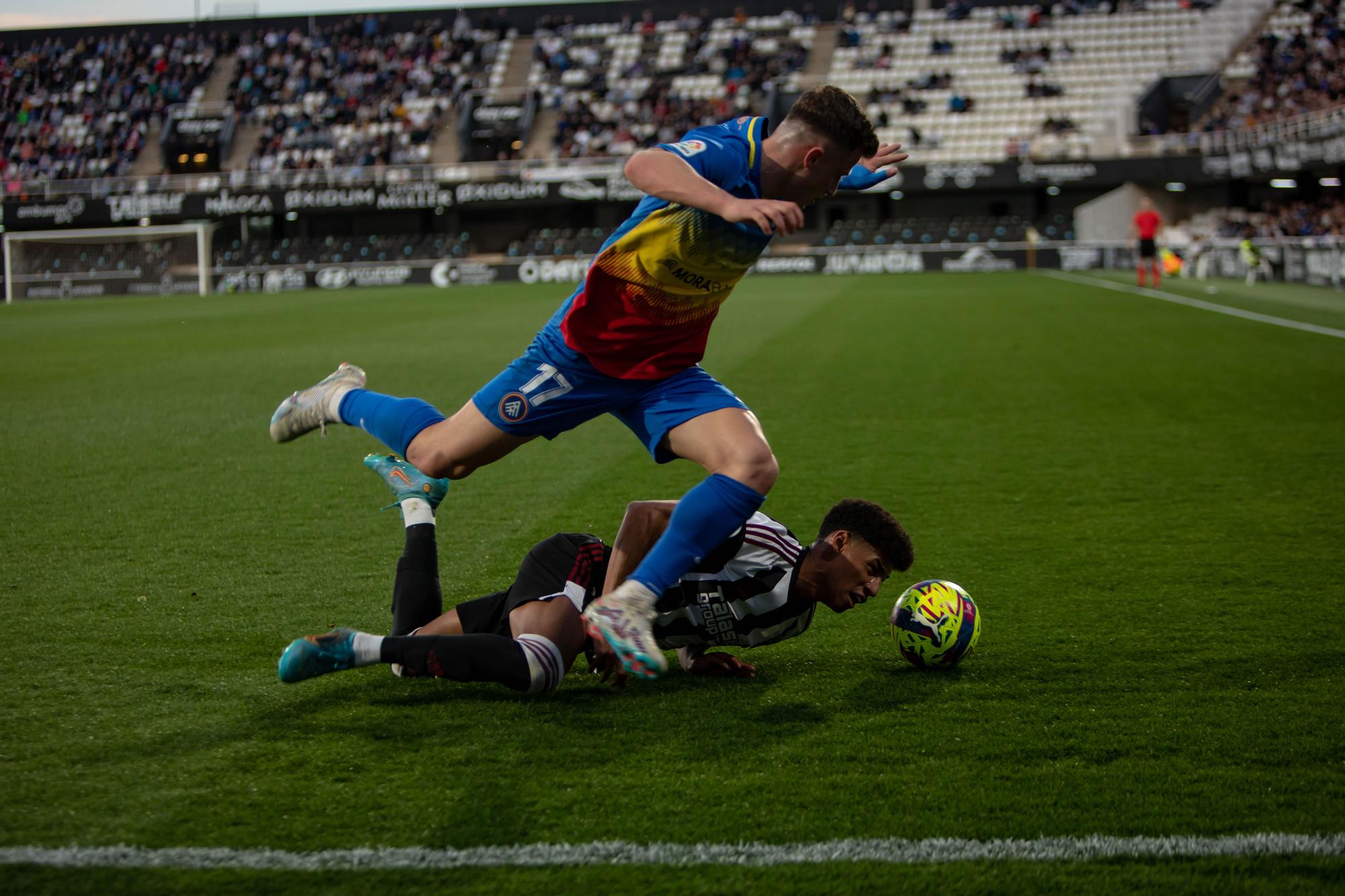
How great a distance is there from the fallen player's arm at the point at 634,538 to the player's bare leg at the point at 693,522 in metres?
0.18

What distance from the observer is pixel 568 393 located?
3775 mm

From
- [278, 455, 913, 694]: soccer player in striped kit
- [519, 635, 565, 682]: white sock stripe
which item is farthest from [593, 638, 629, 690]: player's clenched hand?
[519, 635, 565, 682]: white sock stripe

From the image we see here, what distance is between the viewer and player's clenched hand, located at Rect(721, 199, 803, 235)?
2.97m

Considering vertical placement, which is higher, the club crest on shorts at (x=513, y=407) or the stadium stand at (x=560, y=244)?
the club crest on shorts at (x=513, y=407)

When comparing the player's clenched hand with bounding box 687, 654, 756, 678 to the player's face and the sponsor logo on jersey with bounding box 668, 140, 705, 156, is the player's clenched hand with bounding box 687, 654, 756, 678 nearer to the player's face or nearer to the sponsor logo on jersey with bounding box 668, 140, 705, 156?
the player's face

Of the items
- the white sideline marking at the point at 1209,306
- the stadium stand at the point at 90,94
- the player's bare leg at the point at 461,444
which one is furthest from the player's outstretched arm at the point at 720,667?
the stadium stand at the point at 90,94

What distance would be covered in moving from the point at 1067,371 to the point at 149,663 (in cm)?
1024

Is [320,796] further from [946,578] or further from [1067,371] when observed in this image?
[1067,371]

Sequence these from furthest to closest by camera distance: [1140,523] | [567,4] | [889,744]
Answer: [567,4] → [1140,523] → [889,744]

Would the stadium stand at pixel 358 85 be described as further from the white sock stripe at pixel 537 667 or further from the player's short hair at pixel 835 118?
the white sock stripe at pixel 537 667

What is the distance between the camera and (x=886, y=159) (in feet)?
13.2

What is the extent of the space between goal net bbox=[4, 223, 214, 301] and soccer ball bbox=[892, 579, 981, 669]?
37111 mm

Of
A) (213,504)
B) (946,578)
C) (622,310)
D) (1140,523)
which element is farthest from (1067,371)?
(622,310)

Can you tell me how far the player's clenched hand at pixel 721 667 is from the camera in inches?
148
